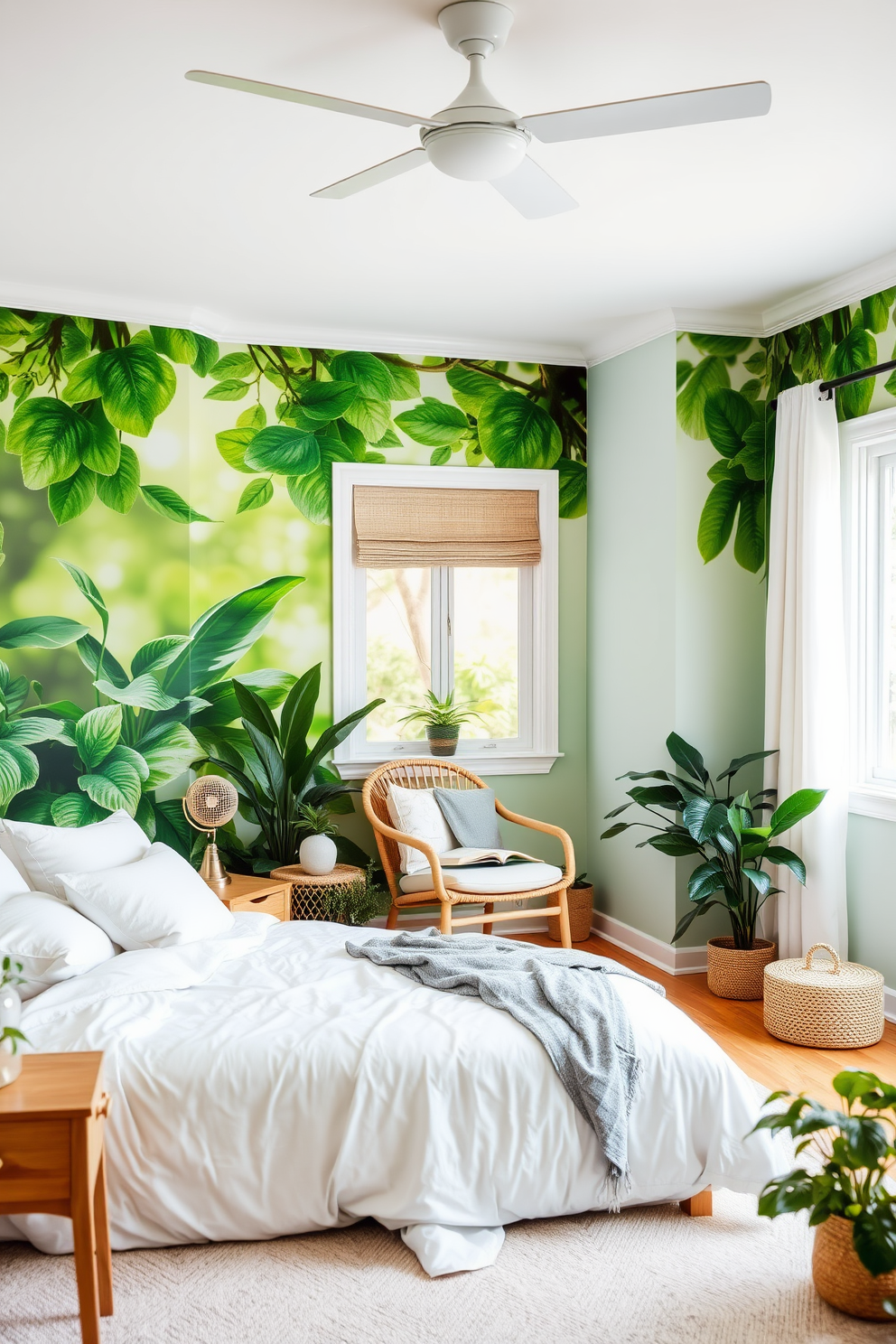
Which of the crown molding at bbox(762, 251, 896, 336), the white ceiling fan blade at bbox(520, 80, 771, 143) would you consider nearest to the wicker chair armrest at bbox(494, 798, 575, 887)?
the crown molding at bbox(762, 251, 896, 336)

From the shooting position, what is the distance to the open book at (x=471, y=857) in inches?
183

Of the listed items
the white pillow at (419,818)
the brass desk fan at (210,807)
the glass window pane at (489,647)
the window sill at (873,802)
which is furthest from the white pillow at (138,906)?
the window sill at (873,802)

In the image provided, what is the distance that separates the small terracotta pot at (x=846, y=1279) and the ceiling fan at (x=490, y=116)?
230 centimetres

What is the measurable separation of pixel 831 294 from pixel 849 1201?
136 inches

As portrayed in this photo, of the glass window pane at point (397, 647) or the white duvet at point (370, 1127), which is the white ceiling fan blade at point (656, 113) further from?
the glass window pane at point (397, 647)

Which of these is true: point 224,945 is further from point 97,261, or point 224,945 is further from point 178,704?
point 97,261

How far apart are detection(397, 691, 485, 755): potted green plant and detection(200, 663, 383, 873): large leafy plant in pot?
0.45 metres

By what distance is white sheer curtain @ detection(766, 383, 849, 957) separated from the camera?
4.32m

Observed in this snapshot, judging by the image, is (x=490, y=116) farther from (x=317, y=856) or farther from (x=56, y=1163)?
(x=317, y=856)

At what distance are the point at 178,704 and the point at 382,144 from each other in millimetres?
2548

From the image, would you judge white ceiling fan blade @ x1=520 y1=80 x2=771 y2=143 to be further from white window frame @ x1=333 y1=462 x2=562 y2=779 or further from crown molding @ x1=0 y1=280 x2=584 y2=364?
white window frame @ x1=333 y1=462 x2=562 y2=779

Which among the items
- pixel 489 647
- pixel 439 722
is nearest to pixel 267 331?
pixel 489 647

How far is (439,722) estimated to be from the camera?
17.4ft

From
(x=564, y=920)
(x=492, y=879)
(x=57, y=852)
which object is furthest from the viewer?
(x=564, y=920)
